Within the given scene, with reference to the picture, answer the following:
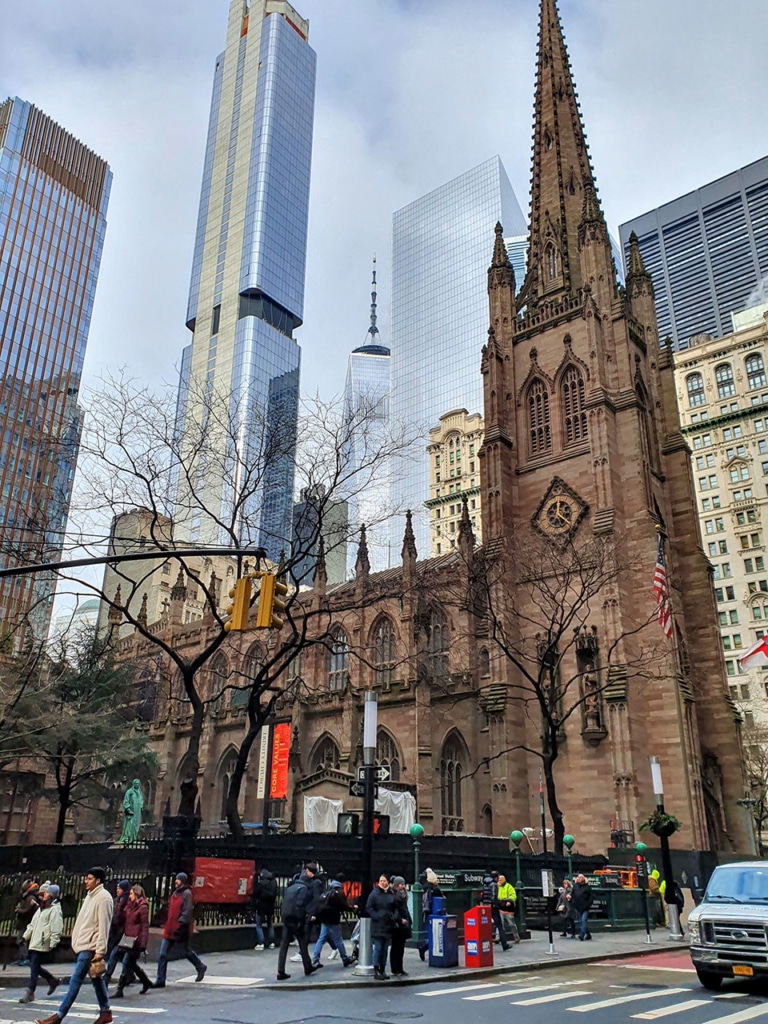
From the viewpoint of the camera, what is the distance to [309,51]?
17675 centimetres

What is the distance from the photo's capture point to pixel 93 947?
31.9 feet

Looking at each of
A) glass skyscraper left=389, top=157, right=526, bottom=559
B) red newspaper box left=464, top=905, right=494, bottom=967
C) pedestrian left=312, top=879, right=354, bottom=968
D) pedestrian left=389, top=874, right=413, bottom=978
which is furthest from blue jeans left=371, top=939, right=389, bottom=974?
glass skyscraper left=389, top=157, right=526, bottom=559

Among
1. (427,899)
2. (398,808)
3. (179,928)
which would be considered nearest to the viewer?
(179,928)

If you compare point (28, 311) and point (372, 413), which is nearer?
point (372, 413)

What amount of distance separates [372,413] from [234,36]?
185 metres

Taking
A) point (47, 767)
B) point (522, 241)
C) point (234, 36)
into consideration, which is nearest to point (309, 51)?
point (234, 36)

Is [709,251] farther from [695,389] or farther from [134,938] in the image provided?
[134,938]

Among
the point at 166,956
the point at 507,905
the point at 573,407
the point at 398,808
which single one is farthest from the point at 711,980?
the point at 573,407

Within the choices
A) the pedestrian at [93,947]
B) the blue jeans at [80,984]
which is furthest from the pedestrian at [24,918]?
the blue jeans at [80,984]

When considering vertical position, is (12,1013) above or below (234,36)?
below

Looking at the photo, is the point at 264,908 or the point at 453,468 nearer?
the point at 264,908

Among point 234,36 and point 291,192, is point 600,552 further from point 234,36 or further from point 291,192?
point 234,36

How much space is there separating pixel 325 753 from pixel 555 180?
134 ft

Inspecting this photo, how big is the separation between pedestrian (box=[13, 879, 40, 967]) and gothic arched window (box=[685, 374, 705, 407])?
90.6 m
